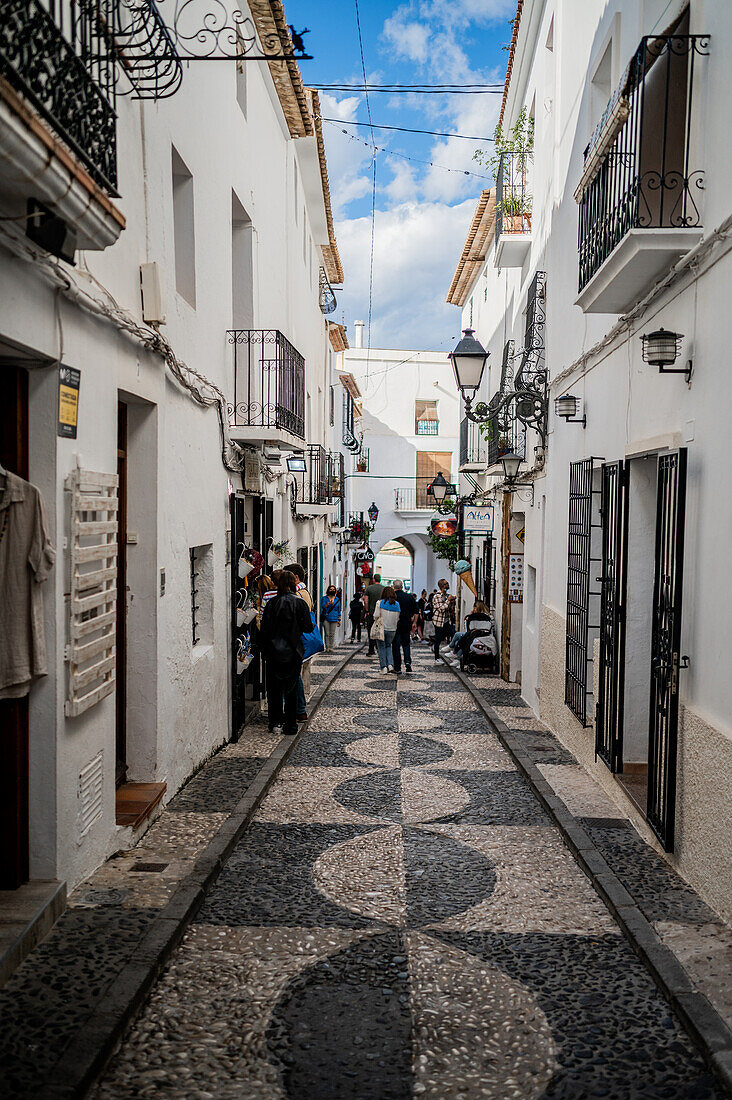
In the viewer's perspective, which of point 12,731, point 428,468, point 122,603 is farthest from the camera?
point 428,468

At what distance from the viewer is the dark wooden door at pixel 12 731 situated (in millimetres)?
4844

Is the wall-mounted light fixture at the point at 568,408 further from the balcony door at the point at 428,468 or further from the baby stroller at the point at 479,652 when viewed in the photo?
the balcony door at the point at 428,468

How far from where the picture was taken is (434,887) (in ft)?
19.2

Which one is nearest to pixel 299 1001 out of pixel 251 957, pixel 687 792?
pixel 251 957

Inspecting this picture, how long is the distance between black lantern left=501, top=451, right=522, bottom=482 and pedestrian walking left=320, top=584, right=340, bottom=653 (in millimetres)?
8605

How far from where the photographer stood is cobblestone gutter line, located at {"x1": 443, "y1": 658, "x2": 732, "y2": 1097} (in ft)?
12.7

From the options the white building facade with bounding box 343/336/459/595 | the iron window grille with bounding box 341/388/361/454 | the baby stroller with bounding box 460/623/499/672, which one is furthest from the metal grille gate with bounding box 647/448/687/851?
the white building facade with bounding box 343/336/459/595

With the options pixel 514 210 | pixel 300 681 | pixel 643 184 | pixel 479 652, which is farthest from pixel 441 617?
pixel 643 184

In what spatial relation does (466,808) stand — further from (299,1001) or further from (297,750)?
(299,1001)

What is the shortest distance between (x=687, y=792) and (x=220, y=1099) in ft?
11.1

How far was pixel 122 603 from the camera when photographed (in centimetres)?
696

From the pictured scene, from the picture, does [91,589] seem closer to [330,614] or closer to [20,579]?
[20,579]

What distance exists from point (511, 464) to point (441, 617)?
26.7 feet

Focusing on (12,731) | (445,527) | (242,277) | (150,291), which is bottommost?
(12,731)
